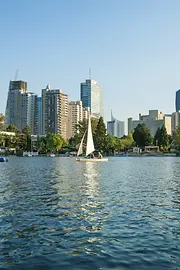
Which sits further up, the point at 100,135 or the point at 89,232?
the point at 100,135

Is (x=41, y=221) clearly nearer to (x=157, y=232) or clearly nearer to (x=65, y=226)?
(x=65, y=226)

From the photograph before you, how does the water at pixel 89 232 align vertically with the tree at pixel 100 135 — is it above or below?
below

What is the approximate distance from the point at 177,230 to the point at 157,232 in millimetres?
1077

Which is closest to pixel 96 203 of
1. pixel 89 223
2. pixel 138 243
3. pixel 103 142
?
pixel 89 223

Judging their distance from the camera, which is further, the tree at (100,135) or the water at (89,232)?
the tree at (100,135)

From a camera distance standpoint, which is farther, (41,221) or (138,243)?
(41,221)

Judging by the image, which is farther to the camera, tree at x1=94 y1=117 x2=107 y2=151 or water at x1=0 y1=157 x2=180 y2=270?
tree at x1=94 y1=117 x2=107 y2=151

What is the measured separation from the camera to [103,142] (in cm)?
18638

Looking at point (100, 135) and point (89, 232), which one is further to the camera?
point (100, 135)

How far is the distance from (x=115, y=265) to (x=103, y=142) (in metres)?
176

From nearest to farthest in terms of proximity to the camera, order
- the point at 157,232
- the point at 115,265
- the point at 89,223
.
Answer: the point at 115,265 < the point at 157,232 < the point at 89,223

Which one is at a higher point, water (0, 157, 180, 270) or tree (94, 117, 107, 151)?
tree (94, 117, 107, 151)

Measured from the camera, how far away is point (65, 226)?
15539 millimetres

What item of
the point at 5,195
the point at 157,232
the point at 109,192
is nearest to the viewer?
the point at 157,232
